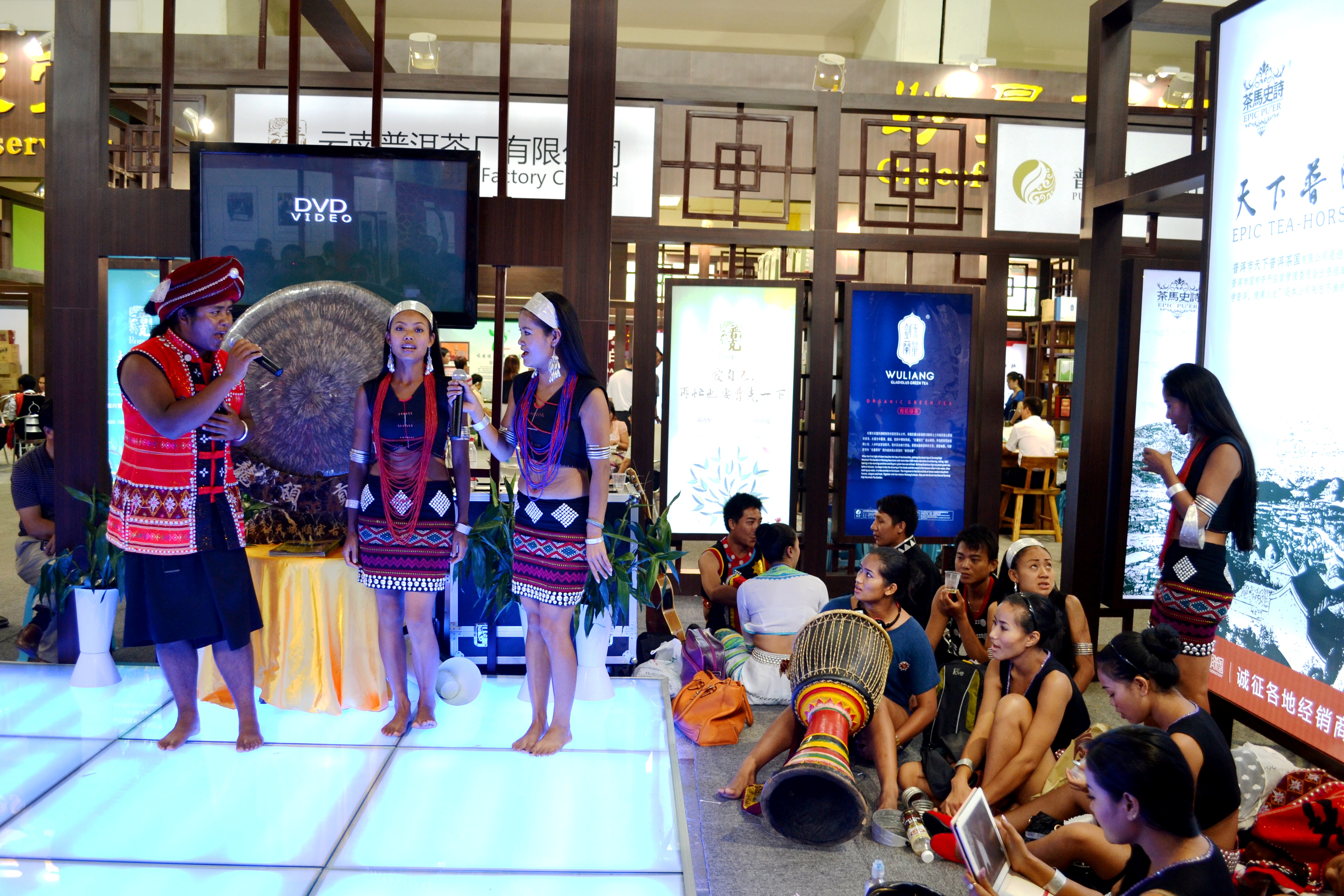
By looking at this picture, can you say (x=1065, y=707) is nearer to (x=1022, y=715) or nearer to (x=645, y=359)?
(x=1022, y=715)

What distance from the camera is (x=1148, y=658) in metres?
2.59

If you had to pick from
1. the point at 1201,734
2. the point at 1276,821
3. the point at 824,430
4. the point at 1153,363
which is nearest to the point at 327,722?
the point at 1201,734

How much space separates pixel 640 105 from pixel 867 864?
4.21 m

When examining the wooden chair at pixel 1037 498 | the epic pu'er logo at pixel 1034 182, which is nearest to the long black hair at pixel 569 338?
the epic pu'er logo at pixel 1034 182

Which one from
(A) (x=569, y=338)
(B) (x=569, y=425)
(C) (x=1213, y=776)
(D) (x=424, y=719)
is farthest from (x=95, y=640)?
(C) (x=1213, y=776)

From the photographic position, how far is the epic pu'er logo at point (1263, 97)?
3377 millimetres

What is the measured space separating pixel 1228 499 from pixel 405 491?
8.50ft

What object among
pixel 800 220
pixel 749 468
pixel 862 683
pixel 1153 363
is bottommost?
pixel 862 683

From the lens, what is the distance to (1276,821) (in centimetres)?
277

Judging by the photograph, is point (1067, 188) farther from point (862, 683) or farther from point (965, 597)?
point (862, 683)

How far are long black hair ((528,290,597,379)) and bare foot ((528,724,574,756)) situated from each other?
3.65 ft

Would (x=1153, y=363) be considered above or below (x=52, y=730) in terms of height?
above

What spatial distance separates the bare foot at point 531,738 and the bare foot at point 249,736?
78 cm

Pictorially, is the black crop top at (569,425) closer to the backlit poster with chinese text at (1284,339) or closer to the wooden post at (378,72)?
the wooden post at (378,72)
